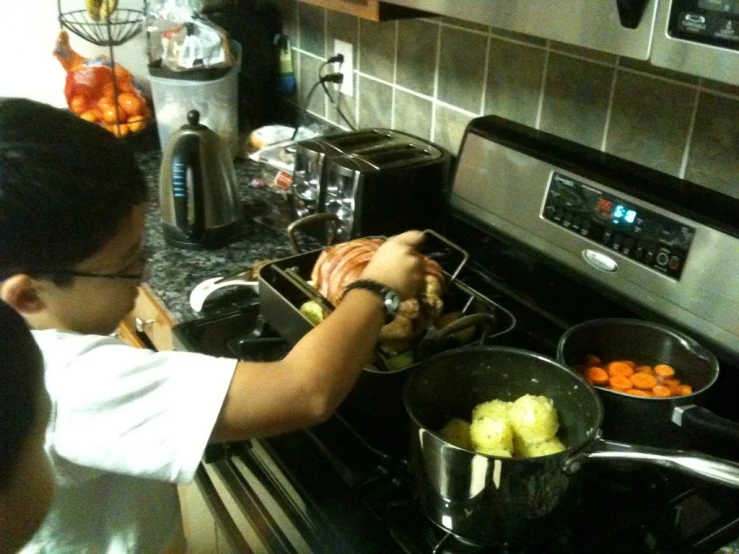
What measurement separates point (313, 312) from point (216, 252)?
45cm

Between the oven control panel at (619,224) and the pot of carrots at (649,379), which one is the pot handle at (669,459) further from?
the oven control panel at (619,224)

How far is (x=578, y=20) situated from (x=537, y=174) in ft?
1.30

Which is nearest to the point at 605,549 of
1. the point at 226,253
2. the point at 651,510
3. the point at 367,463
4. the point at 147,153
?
the point at 651,510

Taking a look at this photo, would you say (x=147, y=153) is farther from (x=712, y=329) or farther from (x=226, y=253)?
(x=712, y=329)

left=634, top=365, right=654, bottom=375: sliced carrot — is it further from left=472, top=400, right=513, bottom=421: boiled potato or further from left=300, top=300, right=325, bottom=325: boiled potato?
left=300, top=300, right=325, bottom=325: boiled potato

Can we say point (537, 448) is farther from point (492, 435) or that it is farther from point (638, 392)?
point (638, 392)

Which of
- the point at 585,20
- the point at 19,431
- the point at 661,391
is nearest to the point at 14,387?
the point at 19,431

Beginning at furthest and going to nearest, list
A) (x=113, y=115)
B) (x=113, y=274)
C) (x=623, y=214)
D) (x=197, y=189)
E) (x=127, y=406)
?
1. (x=113, y=115)
2. (x=197, y=189)
3. (x=623, y=214)
4. (x=113, y=274)
5. (x=127, y=406)

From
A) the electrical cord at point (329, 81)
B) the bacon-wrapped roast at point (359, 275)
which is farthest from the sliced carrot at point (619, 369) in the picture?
the electrical cord at point (329, 81)

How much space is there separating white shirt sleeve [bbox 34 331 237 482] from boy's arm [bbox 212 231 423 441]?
2 cm

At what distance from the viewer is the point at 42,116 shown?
73 cm

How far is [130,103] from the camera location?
1798mm

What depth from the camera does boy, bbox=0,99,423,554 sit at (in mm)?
694

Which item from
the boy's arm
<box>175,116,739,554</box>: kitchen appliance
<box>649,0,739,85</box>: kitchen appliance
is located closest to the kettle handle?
<box>175,116,739,554</box>: kitchen appliance
